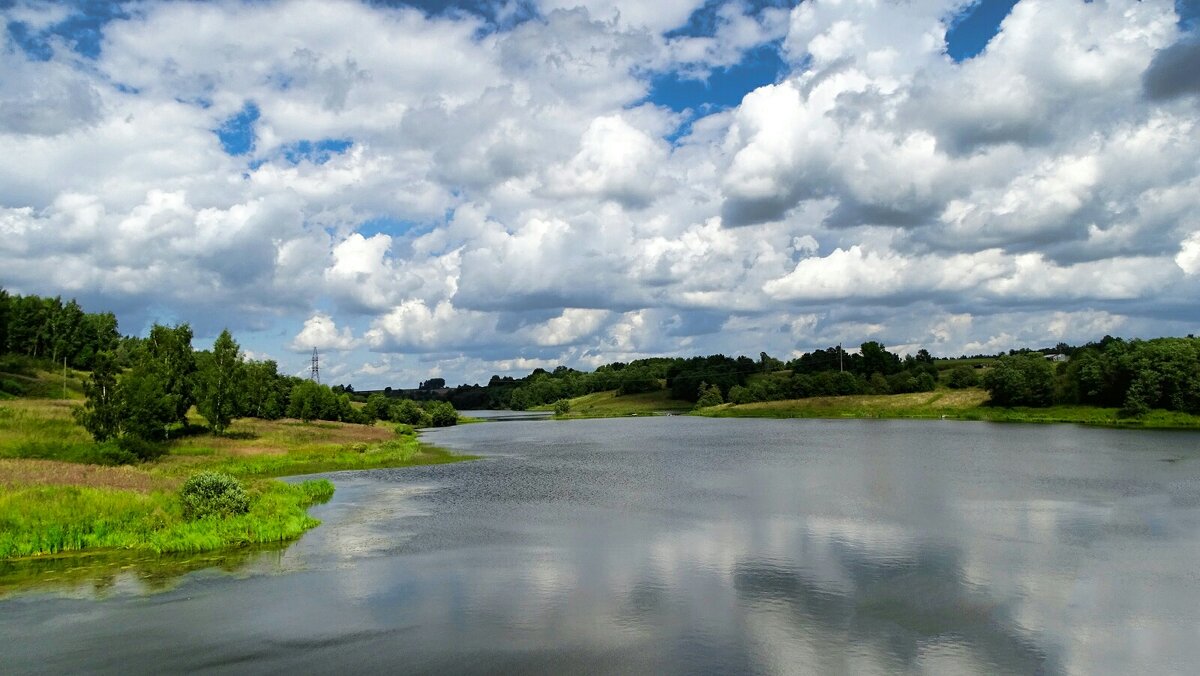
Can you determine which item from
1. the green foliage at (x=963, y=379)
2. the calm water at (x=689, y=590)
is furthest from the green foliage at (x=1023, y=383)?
the calm water at (x=689, y=590)

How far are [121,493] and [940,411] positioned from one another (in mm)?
132814

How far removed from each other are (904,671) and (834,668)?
5.33 feet

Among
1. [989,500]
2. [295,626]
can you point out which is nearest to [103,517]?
[295,626]

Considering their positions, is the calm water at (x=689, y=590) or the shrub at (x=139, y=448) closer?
the calm water at (x=689, y=590)

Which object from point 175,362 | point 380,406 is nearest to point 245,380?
point 175,362

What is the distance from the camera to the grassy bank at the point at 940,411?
102125 millimetres

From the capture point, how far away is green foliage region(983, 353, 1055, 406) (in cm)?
12462

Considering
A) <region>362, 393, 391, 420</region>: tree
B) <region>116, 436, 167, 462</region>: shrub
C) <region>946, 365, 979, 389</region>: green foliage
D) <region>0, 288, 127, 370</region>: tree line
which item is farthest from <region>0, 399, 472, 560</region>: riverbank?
<region>946, 365, 979, 389</region>: green foliage

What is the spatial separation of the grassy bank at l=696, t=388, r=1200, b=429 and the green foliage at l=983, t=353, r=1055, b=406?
196 centimetres

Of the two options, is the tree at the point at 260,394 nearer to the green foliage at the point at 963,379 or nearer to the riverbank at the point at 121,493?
the riverbank at the point at 121,493

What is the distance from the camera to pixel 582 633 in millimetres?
21562

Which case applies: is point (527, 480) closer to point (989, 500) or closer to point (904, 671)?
point (989, 500)

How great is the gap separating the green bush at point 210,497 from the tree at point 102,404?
28.2 metres

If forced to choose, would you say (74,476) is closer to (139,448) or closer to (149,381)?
(139,448)
